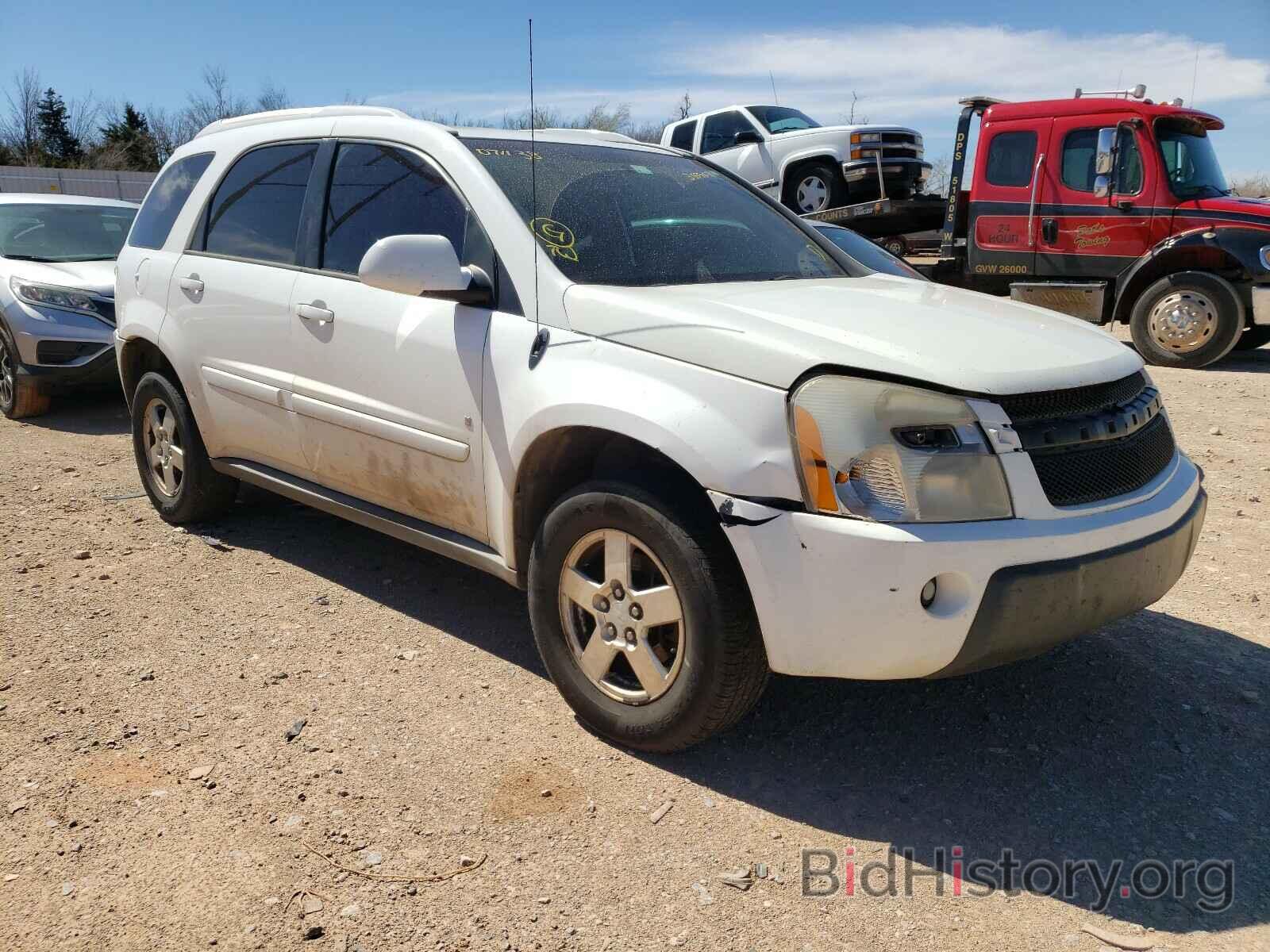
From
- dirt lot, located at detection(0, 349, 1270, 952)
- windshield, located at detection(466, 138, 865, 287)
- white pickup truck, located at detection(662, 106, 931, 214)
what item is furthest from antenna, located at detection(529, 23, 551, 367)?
white pickup truck, located at detection(662, 106, 931, 214)

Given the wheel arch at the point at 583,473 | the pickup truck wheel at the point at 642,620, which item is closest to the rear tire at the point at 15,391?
the wheel arch at the point at 583,473

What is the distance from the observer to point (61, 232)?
8.66 metres

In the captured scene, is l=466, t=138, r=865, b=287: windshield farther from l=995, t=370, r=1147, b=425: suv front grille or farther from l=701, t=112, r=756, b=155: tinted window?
l=701, t=112, r=756, b=155: tinted window

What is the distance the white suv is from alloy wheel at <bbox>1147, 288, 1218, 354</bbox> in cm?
747

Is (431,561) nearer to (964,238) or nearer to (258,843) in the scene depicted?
(258,843)

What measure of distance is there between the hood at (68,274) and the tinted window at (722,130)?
8.63 metres

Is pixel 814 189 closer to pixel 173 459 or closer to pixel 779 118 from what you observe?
pixel 779 118

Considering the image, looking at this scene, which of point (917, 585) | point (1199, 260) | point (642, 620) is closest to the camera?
point (917, 585)

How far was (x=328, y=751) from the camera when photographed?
10.1 ft

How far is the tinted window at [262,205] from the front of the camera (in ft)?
13.5

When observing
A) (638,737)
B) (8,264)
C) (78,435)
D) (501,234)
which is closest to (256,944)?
(638,737)

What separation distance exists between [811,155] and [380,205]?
10.6 metres

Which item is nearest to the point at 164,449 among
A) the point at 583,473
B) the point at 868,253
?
the point at 583,473

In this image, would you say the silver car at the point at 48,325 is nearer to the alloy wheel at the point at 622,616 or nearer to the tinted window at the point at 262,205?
the tinted window at the point at 262,205
